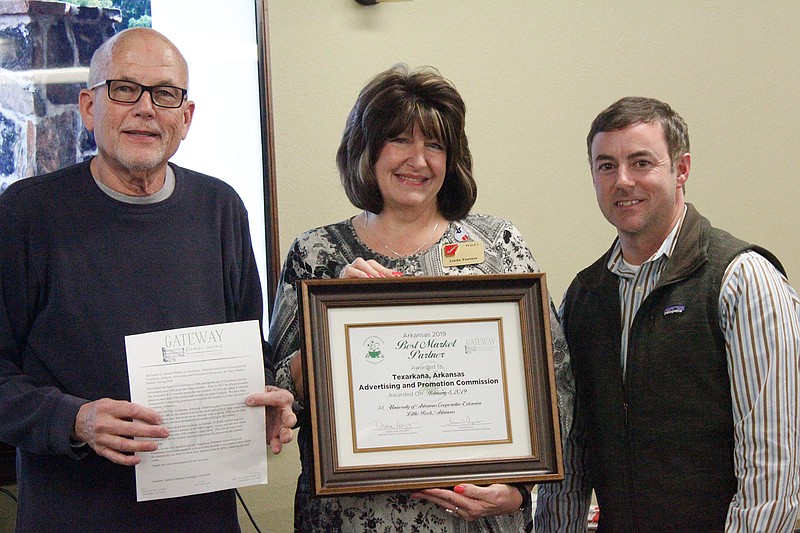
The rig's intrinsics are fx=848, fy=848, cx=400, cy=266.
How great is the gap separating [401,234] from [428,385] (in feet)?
1.26

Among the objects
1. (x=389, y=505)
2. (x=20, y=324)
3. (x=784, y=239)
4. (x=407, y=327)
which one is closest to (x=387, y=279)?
(x=407, y=327)

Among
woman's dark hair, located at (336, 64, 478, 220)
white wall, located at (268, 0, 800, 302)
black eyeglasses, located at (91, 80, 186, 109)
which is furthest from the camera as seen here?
white wall, located at (268, 0, 800, 302)

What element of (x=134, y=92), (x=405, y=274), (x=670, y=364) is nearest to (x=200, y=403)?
(x=405, y=274)

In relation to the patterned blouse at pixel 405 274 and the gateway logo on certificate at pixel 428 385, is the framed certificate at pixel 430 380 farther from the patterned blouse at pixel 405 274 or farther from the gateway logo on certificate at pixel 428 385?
the patterned blouse at pixel 405 274

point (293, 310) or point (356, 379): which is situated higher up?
point (293, 310)

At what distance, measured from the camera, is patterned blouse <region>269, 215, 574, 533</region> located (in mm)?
1739

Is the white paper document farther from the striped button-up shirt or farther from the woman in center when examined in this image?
the striped button-up shirt

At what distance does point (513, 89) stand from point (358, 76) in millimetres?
525

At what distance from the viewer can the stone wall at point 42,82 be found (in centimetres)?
220

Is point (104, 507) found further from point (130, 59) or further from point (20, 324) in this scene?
point (130, 59)

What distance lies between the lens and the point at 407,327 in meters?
1.70

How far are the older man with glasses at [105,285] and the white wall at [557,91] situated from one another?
88cm

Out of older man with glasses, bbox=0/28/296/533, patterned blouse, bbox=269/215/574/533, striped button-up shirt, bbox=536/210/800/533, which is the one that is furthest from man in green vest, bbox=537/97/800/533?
older man with glasses, bbox=0/28/296/533

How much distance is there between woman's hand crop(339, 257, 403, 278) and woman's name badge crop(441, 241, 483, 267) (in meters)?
0.16
